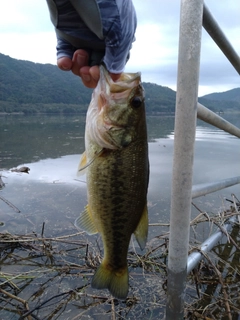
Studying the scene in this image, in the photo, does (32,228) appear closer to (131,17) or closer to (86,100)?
(131,17)

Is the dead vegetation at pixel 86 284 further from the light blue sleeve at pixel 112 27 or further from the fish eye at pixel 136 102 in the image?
the light blue sleeve at pixel 112 27

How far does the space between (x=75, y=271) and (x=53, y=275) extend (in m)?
0.26

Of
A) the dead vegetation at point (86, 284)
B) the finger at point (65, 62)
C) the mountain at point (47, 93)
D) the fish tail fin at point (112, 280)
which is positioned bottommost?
the dead vegetation at point (86, 284)

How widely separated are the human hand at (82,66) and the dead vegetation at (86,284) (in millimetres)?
1837

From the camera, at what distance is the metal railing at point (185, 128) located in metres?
1.72

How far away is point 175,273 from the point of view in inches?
80.9

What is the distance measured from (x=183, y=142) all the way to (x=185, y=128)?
9cm

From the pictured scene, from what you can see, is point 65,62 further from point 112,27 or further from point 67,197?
point 67,197

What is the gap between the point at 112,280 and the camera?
1.81 meters

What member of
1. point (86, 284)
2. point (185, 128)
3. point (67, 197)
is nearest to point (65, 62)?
point (185, 128)

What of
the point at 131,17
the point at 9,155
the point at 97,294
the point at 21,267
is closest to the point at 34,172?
the point at 9,155

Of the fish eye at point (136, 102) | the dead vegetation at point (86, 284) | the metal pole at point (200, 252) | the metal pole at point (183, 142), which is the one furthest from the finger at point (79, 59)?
the dead vegetation at point (86, 284)

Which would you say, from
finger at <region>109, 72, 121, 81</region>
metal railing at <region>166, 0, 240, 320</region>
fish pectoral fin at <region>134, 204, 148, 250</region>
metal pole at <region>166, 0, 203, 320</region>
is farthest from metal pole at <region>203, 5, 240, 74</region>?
fish pectoral fin at <region>134, 204, 148, 250</region>

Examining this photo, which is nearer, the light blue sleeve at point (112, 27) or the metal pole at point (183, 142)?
the light blue sleeve at point (112, 27)
